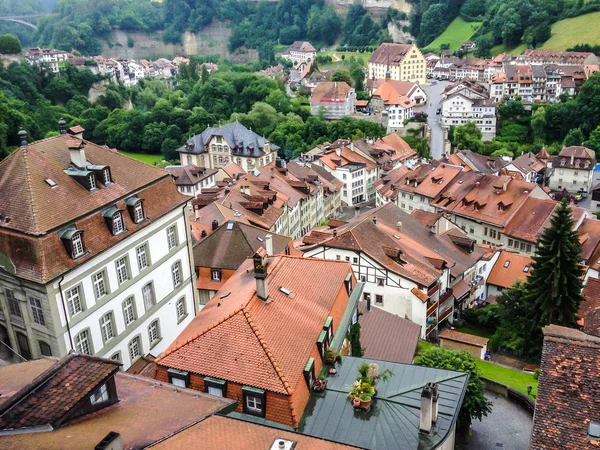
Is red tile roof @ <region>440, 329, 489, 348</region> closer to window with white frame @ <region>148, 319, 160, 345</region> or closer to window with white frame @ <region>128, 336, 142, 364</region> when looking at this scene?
window with white frame @ <region>148, 319, 160, 345</region>

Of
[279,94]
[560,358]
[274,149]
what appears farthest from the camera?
[279,94]

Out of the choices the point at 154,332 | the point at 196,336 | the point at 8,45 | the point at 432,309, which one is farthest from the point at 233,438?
the point at 8,45

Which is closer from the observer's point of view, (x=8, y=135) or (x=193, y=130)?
(x=8, y=135)

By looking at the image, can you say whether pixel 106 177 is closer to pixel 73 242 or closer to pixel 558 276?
pixel 73 242

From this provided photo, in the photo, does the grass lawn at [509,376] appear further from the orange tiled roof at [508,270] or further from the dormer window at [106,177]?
the dormer window at [106,177]

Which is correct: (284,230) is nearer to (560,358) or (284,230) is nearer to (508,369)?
(508,369)

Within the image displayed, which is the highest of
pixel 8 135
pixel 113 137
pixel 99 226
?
pixel 99 226

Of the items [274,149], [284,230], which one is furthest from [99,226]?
[274,149]

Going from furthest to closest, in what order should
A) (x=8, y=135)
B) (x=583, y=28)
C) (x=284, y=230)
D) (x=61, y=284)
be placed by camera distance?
(x=583, y=28), (x=8, y=135), (x=284, y=230), (x=61, y=284)
